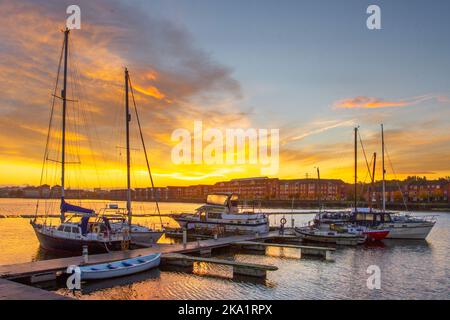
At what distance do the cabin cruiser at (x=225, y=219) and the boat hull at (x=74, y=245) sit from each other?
18.7m

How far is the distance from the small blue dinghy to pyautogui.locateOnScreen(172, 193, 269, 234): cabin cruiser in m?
22.1

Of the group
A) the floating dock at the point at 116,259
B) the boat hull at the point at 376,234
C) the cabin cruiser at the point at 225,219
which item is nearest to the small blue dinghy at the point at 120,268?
the floating dock at the point at 116,259

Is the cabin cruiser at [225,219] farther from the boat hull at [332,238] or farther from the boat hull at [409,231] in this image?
the boat hull at [409,231]

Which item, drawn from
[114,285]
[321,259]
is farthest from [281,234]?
→ [114,285]

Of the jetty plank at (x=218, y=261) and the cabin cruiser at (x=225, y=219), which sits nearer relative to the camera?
the jetty plank at (x=218, y=261)

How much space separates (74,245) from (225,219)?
2249 cm

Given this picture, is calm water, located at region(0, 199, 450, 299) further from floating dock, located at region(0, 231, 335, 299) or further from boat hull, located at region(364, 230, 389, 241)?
boat hull, located at region(364, 230, 389, 241)

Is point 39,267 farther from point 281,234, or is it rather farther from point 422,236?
point 422,236

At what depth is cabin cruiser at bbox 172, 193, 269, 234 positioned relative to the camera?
50.2 metres

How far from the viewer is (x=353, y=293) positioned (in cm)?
2294

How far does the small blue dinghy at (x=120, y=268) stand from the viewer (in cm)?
2347

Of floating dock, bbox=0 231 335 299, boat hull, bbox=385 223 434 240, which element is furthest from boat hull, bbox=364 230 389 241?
floating dock, bbox=0 231 335 299

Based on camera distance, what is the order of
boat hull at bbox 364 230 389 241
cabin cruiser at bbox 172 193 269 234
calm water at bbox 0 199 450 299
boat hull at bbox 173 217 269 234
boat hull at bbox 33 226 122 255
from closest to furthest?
calm water at bbox 0 199 450 299
boat hull at bbox 33 226 122 255
boat hull at bbox 364 230 389 241
boat hull at bbox 173 217 269 234
cabin cruiser at bbox 172 193 269 234

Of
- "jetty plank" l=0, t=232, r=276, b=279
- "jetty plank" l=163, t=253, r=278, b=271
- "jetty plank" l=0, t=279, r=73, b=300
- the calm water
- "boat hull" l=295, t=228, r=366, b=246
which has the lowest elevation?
the calm water
